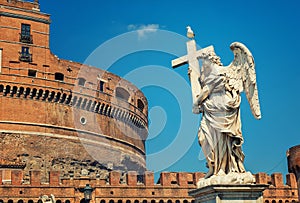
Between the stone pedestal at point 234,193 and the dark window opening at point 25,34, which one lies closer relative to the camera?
the stone pedestal at point 234,193

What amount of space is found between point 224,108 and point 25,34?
30.8 meters

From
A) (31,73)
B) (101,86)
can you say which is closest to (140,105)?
(101,86)

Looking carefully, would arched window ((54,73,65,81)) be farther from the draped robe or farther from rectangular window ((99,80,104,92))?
the draped robe

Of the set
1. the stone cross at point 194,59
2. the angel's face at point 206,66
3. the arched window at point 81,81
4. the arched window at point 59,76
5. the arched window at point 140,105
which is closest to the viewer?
the angel's face at point 206,66

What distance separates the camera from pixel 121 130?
39.5 meters

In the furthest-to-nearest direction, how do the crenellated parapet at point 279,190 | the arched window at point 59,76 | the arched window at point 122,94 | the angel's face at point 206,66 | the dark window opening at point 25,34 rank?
the arched window at point 122,94 → the arched window at point 59,76 → the dark window opening at point 25,34 → the crenellated parapet at point 279,190 → the angel's face at point 206,66

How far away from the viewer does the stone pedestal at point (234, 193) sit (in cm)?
475

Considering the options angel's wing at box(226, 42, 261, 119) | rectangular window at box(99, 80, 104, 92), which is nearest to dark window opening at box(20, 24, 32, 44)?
rectangular window at box(99, 80, 104, 92)

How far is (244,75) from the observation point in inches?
205

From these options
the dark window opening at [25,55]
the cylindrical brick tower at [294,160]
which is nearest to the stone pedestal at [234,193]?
the cylindrical brick tower at [294,160]

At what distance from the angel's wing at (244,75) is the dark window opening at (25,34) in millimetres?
30265

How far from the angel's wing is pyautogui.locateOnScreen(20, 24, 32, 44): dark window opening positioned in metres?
30.3

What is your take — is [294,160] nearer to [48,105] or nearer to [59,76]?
[48,105]

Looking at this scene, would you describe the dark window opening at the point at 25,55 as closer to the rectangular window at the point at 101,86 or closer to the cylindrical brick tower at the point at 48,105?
the cylindrical brick tower at the point at 48,105
